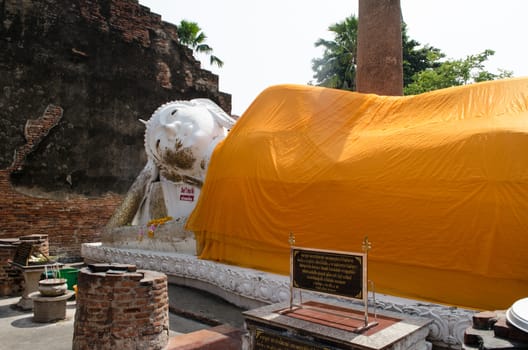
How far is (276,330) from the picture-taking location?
2842 millimetres

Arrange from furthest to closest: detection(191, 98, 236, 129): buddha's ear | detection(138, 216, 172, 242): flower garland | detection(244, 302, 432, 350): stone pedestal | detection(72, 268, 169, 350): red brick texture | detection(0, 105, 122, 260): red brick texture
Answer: detection(0, 105, 122, 260): red brick texture, detection(191, 98, 236, 129): buddha's ear, detection(138, 216, 172, 242): flower garland, detection(72, 268, 169, 350): red brick texture, detection(244, 302, 432, 350): stone pedestal

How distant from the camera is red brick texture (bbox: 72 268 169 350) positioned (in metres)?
3.61

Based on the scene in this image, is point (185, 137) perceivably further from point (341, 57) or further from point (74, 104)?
point (341, 57)

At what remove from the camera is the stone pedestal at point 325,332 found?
2.54 metres

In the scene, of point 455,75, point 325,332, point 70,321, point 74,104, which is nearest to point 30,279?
point 70,321

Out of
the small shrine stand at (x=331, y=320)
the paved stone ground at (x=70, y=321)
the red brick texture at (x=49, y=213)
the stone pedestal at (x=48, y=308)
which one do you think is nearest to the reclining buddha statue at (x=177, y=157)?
the paved stone ground at (x=70, y=321)

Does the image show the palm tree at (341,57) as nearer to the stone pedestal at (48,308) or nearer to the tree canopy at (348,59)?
the tree canopy at (348,59)

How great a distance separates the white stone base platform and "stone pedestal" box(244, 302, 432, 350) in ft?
0.76

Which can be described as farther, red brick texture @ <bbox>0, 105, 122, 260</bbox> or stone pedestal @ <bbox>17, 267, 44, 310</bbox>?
red brick texture @ <bbox>0, 105, 122, 260</bbox>

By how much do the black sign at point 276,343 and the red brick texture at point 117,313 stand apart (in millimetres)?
1177

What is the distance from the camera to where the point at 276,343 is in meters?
2.83

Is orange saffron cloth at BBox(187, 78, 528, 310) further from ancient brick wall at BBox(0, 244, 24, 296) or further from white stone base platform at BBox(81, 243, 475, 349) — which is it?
ancient brick wall at BBox(0, 244, 24, 296)

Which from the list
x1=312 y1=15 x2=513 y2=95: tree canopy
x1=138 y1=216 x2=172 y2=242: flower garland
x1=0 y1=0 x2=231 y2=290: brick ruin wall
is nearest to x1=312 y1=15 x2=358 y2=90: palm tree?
x1=312 y1=15 x2=513 y2=95: tree canopy

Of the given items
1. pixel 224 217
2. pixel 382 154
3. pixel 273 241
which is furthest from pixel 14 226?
pixel 382 154
